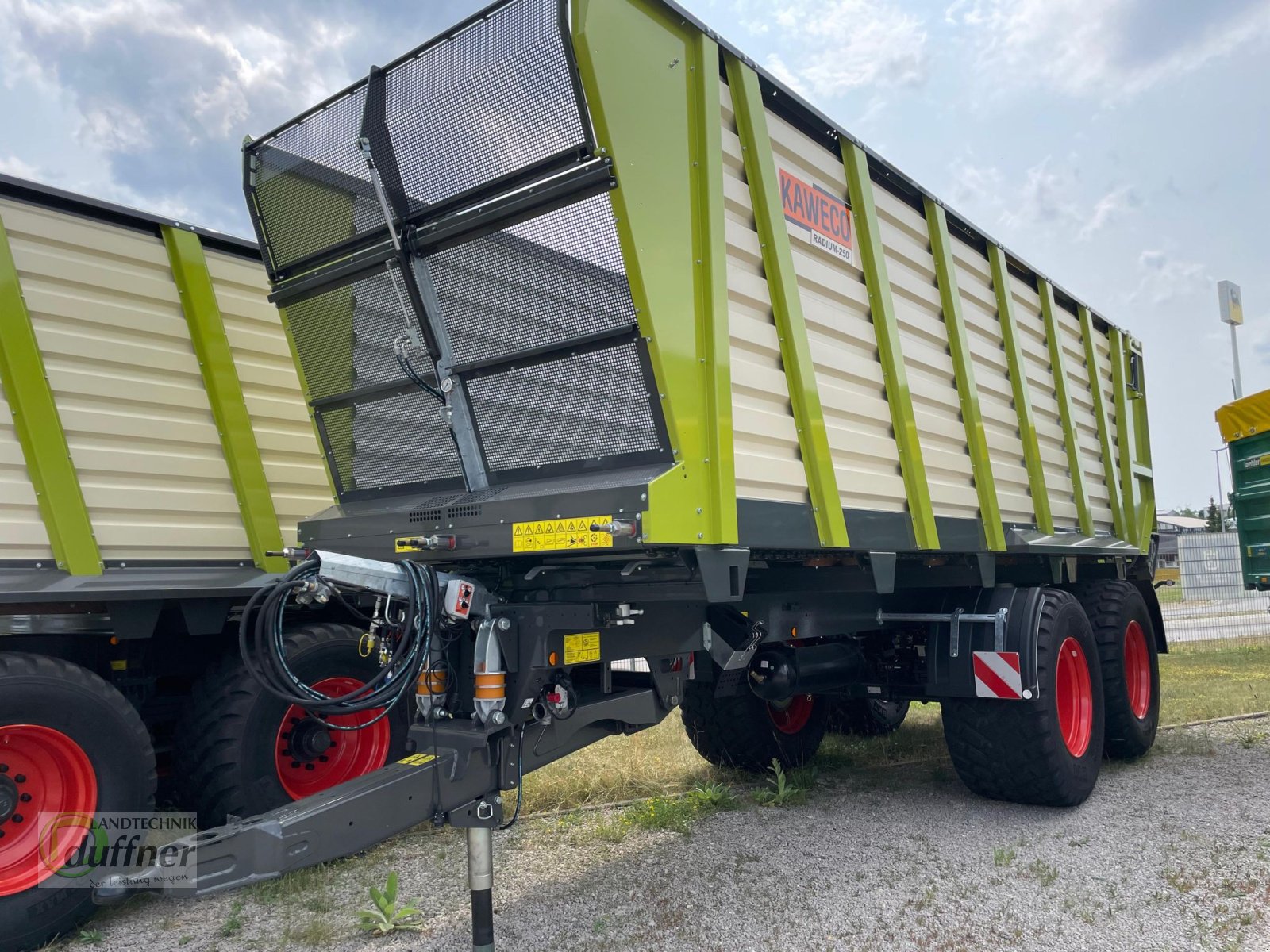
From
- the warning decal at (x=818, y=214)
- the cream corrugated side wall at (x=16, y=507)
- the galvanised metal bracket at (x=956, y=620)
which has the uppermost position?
the warning decal at (x=818, y=214)

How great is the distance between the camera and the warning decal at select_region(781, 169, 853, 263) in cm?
406

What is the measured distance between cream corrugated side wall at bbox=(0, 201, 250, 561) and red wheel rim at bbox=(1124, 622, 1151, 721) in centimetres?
593

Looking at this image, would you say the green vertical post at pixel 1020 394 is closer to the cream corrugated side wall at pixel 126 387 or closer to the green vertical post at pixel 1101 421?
the green vertical post at pixel 1101 421

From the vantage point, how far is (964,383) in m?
5.23

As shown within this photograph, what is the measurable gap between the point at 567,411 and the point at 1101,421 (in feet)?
A: 18.0

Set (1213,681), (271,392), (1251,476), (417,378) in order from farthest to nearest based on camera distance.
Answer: (1213,681) → (1251,476) → (271,392) → (417,378)

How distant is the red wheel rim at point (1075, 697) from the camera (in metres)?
5.56

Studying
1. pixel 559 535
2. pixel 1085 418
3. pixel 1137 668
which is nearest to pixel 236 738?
pixel 559 535

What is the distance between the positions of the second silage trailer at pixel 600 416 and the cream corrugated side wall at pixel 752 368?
0.8 inches

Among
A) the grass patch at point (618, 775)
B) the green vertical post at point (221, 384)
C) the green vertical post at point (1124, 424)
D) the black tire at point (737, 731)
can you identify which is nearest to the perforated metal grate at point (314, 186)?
the green vertical post at point (221, 384)

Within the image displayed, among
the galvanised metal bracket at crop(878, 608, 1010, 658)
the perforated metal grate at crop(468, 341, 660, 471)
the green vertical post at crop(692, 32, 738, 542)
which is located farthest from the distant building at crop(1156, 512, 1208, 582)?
the perforated metal grate at crop(468, 341, 660, 471)

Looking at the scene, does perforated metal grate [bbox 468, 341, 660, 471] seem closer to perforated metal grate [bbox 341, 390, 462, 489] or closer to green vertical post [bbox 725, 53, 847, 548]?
perforated metal grate [bbox 341, 390, 462, 489]

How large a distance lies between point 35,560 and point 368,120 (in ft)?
7.44

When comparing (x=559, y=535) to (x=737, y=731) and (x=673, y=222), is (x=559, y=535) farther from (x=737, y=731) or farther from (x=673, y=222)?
(x=737, y=731)
